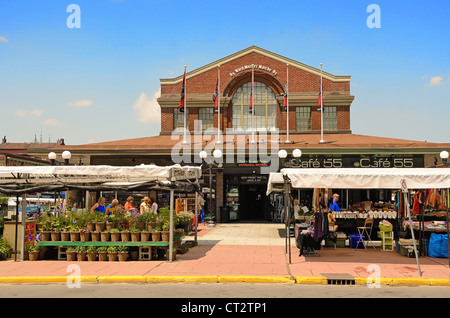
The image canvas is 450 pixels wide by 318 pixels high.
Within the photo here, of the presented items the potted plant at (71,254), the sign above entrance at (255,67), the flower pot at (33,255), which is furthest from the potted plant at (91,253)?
the sign above entrance at (255,67)

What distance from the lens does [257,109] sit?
35.8m

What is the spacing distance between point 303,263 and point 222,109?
2368cm

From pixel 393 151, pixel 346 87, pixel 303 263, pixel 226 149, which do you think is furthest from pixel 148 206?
pixel 346 87

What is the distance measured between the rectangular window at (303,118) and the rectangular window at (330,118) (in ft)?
4.04

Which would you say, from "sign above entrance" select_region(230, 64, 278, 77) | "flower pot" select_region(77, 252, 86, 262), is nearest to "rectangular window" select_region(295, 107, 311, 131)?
"sign above entrance" select_region(230, 64, 278, 77)

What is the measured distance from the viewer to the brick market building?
29.0 metres

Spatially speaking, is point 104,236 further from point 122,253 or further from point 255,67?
point 255,67

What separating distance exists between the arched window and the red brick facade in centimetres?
38

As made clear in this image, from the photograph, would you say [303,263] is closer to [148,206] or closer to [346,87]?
[148,206]

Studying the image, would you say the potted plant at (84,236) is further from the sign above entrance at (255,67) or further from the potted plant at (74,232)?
the sign above entrance at (255,67)

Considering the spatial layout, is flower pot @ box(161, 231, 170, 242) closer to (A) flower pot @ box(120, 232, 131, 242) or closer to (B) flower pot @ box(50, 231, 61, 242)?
(A) flower pot @ box(120, 232, 131, 242)

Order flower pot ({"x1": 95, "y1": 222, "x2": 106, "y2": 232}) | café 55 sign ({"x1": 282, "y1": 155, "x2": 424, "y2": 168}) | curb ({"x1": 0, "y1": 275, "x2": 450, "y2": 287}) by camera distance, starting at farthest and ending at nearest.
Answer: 1. café 55 sign ({"x1": 282, "y1": 155, "x2": 424, "y2": 168})
2. flower pot ({"x1": 95, "y1": 222, "x2": 106, "y2": 232})
3. curb ({"x1": 0, "y1": 275, "x2": 450, "y2": 287})

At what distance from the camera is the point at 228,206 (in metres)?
29.9
